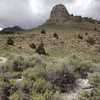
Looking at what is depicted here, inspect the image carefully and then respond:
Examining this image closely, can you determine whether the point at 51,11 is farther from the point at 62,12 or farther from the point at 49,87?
the point at 49,87

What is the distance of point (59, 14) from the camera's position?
101500mm

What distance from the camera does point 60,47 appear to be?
3547cm

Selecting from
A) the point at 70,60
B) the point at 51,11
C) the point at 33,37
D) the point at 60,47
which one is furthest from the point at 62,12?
the point at 70,60

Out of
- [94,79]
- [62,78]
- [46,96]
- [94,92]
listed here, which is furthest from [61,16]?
[46,96]

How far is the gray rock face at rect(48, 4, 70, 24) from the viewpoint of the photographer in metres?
94.7

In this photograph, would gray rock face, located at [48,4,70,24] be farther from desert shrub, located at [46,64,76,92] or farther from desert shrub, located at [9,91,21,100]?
desert shrub, located at [9,91,21,100]

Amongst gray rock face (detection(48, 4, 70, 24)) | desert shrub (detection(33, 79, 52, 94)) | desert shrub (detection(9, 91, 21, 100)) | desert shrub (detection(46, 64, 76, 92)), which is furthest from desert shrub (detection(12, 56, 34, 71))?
gray rock face (detection(48, 4, 70, 24))

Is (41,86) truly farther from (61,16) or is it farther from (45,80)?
(61,16)

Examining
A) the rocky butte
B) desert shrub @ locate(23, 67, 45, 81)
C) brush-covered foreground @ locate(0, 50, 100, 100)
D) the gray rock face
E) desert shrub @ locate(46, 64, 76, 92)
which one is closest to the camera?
brush-covered foreground @ locate(0, 50, 100, 100)

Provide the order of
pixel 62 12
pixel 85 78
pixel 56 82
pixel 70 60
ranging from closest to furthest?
pixel 56 82, pixel 85 78, pixel 70 60, pixel 62 12

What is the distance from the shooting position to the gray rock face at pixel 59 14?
311 feet

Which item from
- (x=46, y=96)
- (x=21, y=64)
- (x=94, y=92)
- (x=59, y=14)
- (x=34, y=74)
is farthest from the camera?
(x=59, y=14)

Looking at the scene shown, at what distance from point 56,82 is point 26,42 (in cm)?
2567

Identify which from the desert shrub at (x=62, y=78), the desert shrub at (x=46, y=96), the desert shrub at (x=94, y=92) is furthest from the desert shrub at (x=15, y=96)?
the desert shrub at (x=94, y=92)
